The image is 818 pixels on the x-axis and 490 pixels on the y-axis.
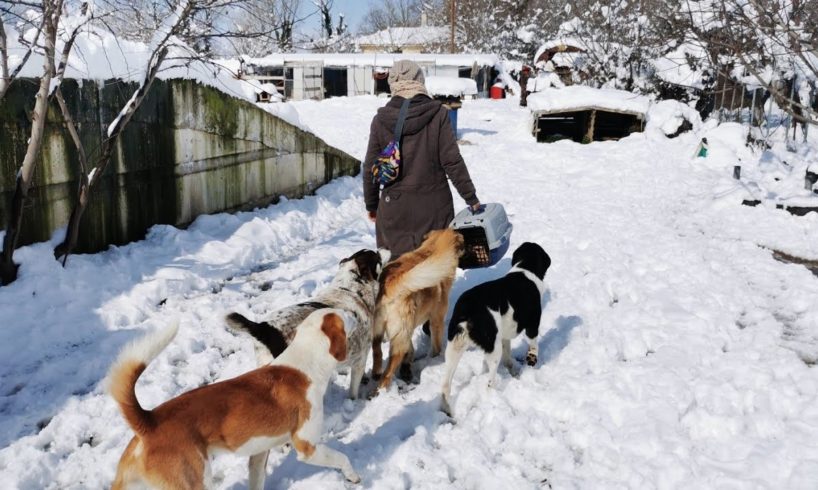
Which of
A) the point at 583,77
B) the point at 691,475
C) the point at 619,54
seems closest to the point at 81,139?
the point at 691,475

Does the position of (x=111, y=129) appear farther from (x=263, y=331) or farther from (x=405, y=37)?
(x=405, y=37)

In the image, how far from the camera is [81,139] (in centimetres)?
626

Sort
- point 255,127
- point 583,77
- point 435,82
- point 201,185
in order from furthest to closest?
point 583,77
point 435,82
point 255,127
point 201,185

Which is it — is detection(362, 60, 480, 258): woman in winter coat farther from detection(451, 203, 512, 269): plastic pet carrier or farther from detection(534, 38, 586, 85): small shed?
detection(534, 38, 586, 85): small shed

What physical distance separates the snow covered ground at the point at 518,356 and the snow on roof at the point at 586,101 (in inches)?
349

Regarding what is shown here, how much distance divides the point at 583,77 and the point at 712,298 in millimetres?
22839

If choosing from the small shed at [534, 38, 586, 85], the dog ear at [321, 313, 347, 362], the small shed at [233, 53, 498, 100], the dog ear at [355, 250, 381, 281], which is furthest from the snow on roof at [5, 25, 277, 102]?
the small shed at [233, 53, 498, 100]

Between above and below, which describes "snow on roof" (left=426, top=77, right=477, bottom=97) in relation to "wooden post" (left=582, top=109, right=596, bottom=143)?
above

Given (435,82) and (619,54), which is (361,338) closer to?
(435,82)

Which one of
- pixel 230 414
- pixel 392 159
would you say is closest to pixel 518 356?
pixel 392 159

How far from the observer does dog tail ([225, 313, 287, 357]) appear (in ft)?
11.5

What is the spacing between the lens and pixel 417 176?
4828mm

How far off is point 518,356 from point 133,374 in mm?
3371

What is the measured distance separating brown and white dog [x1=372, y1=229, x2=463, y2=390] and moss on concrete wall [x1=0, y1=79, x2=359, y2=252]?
3.58m
